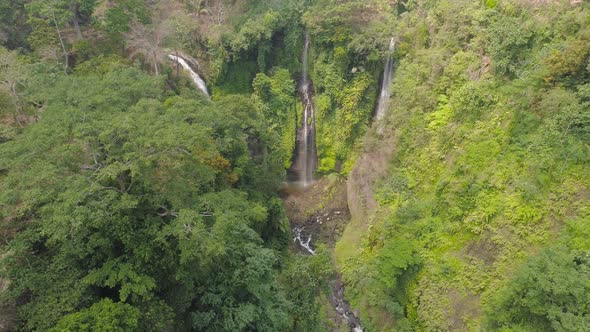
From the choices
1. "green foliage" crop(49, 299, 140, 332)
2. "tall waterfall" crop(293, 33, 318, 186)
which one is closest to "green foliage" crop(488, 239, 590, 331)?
"green foliage" crop(49, 299, 140, 332)

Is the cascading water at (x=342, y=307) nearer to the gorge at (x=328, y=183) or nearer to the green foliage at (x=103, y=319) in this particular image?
the gorge at (x=328, y=183)

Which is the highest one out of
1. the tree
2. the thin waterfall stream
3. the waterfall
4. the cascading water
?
the tree

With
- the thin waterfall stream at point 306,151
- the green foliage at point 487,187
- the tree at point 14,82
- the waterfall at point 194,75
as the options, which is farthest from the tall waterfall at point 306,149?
the tree at point 14,82

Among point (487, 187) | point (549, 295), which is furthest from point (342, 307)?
point (549, 295)

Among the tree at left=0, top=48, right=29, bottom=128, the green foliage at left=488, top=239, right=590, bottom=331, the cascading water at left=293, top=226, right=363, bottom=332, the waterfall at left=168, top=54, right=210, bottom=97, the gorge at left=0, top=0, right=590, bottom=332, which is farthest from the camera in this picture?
the waterfall at left=168, top=54, right=210, bottom=97

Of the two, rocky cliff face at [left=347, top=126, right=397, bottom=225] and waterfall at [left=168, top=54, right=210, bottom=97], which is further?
waterfall at [left=168, top=54, right=210, bottom=97]

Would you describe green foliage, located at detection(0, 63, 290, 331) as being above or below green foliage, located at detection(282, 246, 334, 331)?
above

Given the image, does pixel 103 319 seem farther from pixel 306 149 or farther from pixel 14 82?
pixel 306 149

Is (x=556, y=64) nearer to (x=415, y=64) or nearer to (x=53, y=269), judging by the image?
(x=415, y=64)

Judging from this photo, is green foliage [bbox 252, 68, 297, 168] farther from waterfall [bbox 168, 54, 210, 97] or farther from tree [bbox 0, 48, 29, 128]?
tree [bbox 0, 48, 29, 128]

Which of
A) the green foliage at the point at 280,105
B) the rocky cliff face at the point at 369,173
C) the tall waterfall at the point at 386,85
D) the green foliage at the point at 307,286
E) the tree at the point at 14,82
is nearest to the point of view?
the green foliage at the point at 307,286

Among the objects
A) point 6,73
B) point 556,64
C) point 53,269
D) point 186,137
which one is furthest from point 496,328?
point 6,73
